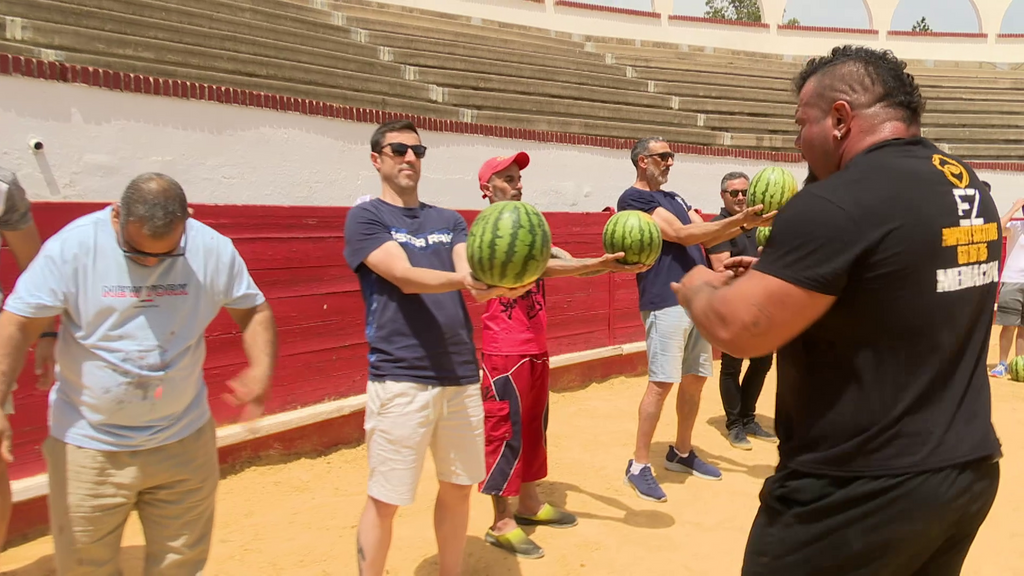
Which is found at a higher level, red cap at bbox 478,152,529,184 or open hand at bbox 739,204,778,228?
red cap at bbox 478,152,529,184

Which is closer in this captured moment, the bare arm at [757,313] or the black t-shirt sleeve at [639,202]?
the bare arm at [757,313]

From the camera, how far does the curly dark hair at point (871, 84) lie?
222cm

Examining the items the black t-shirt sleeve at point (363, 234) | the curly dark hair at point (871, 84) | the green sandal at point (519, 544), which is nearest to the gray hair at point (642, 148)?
the black t-shirt sleeve at point (363, 234)

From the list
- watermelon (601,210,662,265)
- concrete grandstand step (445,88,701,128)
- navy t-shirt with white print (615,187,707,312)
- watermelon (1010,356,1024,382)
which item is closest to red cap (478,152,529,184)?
watermelon (601,210,662,265)

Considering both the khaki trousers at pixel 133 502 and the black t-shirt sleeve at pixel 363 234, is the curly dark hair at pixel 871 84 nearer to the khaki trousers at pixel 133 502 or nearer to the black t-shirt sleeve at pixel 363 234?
the black t-shirt sleeve at pixel 363 234

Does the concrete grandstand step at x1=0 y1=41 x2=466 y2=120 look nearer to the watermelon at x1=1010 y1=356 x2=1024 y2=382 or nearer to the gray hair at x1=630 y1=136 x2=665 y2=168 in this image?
the gray hair at x1=630 y1=136 x2=665 y2=168

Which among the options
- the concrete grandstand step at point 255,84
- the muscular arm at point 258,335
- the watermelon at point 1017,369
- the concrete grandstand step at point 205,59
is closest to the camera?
the muscular arm at point 258,335

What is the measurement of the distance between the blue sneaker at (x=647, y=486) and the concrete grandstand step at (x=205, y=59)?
311 inches

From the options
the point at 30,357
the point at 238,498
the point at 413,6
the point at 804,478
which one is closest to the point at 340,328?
the point at 238,498

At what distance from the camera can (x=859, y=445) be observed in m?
2.14

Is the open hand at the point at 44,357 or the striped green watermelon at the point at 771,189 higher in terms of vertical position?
the striped green watermelon at the point at 771,189

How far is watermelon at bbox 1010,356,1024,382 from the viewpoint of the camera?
30.8 ft

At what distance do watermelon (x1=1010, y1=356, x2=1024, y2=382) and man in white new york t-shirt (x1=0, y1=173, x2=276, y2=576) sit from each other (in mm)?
9938

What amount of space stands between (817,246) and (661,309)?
3433mm
